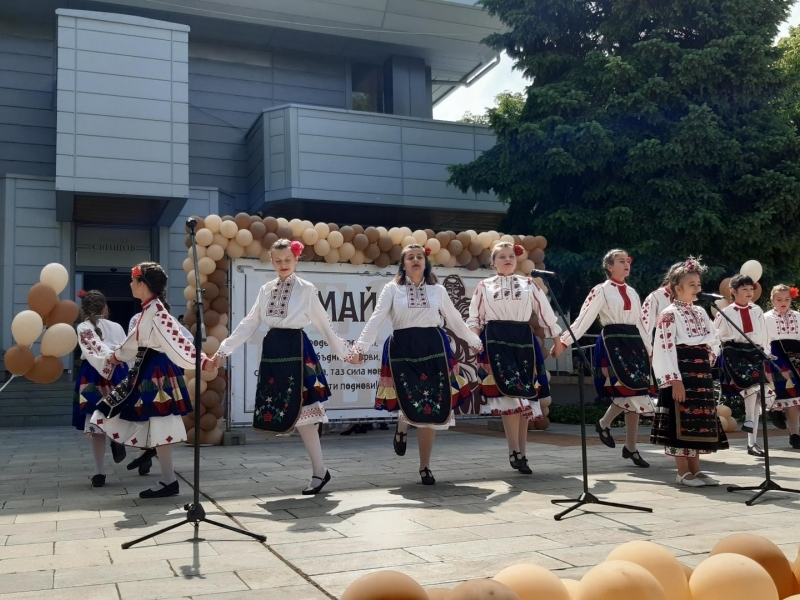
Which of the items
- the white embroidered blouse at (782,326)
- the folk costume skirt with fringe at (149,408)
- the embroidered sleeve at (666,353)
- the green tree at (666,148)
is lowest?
the folk costume skirt with fringe at (149,408)

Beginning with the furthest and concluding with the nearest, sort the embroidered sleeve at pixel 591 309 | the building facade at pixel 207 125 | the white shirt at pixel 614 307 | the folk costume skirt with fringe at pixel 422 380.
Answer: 1. the building facade at pixel 207 125
2. the white shirt at pixel 614 307
3. the embroidered sleeve at pixel 591 309
4. the folk costume skirt with fringe at pixel 422 380

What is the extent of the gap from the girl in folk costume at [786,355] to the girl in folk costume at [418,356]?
413 centimetres

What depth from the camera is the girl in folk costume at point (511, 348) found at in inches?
252

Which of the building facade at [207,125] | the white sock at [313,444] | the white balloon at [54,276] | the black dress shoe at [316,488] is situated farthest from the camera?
the building facade at [207,125]

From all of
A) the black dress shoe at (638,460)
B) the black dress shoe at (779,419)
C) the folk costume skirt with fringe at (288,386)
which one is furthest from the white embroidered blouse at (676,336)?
the black dress shoe at (779,419)

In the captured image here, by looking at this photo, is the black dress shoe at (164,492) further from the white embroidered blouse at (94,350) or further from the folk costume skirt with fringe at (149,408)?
the white embroidered blouse at (94,350)

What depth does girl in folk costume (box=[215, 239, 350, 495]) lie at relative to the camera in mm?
5621

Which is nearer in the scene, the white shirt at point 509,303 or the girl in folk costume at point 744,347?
the white shirt at point 509,303

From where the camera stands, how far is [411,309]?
19.9ft

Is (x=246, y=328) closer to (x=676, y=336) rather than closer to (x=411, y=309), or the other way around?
(x=411, y=309)

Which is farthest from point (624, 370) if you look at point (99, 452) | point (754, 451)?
point (99, 452)

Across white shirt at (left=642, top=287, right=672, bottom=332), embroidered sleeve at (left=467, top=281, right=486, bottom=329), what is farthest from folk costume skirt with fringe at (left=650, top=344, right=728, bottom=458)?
embroidered sleeve at (left=467, top=281, right=486, bottom=329)

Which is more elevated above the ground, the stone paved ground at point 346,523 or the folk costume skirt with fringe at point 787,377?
the folk costume skirt with fringe at point 787,377

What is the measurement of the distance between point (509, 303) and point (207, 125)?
1395cm
